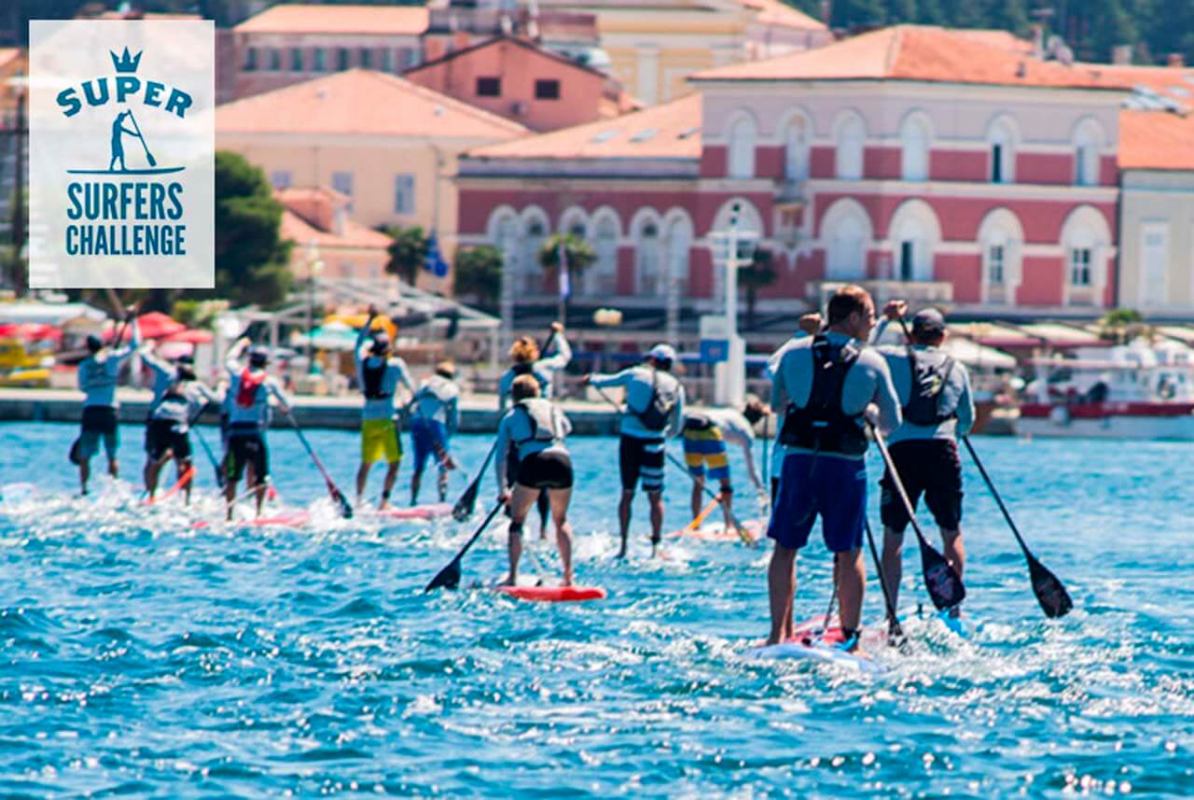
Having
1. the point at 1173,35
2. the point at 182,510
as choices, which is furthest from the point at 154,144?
the point at 1173,35

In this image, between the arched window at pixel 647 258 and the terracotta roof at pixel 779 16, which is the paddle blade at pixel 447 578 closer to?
the arched window at pixel 647 258

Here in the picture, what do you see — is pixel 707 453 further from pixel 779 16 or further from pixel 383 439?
pixel 779 16

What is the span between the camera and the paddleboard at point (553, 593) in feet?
66.7

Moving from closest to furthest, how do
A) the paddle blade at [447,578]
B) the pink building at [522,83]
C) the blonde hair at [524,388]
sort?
the paddle blade at [447,578] → the blonde hair at [524,388] → the pink building at [522,83]

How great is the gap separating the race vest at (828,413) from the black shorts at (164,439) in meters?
13.8

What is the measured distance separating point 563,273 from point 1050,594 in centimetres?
6150

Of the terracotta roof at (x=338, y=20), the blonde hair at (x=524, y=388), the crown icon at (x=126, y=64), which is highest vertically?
the terracotta roof at (x=338, y=20)

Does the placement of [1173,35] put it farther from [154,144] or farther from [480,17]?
[154,144]

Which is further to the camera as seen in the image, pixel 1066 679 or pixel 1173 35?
pixel 1173 35

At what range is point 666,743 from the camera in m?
14.8

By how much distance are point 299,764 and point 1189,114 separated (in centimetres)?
8566

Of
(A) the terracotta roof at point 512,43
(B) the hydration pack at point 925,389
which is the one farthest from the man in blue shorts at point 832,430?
(A) the terracotta roof at point 512,43

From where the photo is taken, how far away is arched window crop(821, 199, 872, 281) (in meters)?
85.3

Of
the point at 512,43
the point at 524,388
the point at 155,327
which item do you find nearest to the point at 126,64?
the point at 524,388
